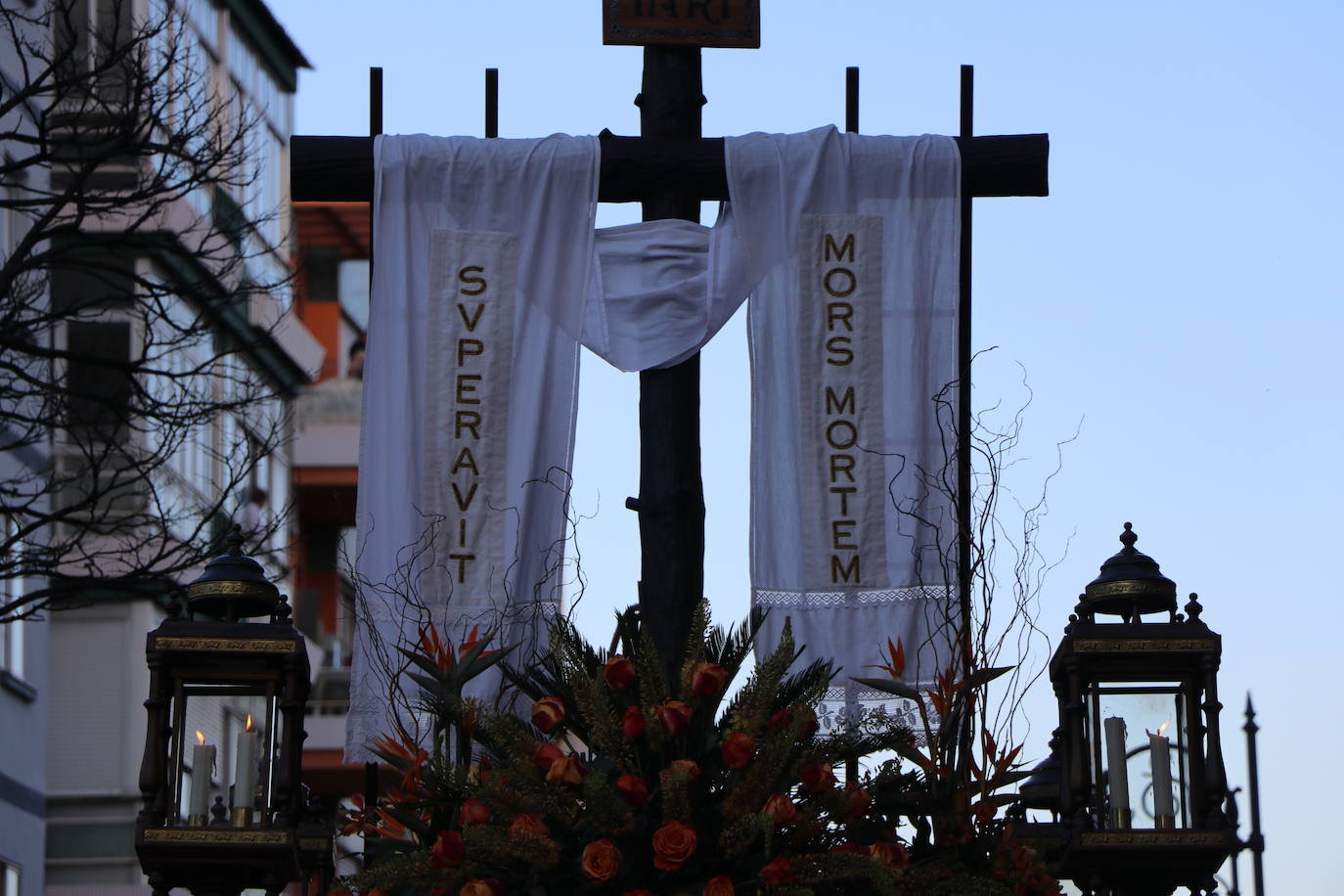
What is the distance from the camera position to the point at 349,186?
10.4m

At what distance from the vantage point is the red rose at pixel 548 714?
27.1ft

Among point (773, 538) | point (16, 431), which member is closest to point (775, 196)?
point (773, 538)

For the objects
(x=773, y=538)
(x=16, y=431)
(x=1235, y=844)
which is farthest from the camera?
(x=16, y=431)

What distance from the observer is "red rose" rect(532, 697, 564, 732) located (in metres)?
8.25

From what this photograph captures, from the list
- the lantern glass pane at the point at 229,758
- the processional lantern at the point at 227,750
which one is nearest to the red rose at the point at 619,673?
the processional lantern at the point at 227,750

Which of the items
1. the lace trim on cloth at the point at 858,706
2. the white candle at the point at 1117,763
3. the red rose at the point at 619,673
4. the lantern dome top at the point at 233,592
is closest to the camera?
the red rose at the point at 619,673

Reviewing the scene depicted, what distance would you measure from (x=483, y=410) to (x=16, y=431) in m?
15.2

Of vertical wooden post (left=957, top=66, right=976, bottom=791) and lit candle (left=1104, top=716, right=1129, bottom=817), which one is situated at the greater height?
vertical wooden post (left=957, top=66, right=976, bottom=791)

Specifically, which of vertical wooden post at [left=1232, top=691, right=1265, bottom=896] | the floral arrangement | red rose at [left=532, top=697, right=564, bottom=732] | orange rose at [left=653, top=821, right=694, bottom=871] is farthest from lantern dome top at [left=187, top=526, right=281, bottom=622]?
vertical wooden post at [left=1232, top=691, right=1265, bottom=896]

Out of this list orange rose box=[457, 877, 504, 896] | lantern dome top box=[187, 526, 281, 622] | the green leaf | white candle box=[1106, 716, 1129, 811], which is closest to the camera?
orange rose box=[457, 877, 504, 896]

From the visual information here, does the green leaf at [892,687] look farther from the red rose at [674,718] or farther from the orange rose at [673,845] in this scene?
→ the orange rose at [673,845]

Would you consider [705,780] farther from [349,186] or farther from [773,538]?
[349,186]

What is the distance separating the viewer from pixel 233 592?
360 inches

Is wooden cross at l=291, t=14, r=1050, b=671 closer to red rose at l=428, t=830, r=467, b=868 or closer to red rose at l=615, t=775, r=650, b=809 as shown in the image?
red rose at l=615, t=775, r=650, b=809
